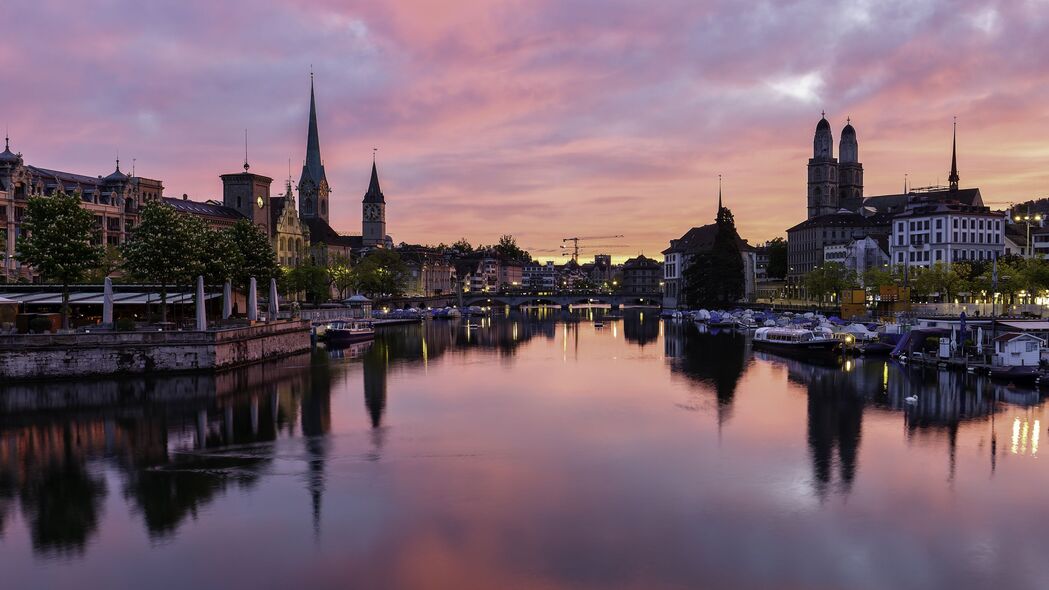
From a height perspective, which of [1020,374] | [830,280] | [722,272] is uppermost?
[722,272]

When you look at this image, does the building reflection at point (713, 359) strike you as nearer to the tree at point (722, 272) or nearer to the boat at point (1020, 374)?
the boat at point (1020, 374)

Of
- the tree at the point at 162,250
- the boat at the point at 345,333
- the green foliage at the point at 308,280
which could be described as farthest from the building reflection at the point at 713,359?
the green foliage at the point at 308,280

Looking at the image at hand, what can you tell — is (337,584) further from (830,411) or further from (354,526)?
(830,411)

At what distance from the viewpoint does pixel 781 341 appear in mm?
88125

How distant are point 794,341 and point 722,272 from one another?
8544 cm

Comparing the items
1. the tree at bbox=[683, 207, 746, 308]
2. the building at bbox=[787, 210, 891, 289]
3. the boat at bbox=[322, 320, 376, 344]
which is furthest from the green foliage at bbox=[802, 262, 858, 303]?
the boat at bbox=[322, 320, 376, 344]

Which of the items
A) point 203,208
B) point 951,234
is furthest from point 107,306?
point 951,234

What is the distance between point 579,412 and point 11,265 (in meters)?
77.0

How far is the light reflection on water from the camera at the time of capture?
2347 centimetres

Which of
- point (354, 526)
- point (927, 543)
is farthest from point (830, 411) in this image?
point (354, 526)

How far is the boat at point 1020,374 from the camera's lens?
55.8 meters

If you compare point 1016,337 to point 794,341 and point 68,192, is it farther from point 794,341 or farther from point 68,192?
point 68,192

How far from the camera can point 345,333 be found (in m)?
98.1

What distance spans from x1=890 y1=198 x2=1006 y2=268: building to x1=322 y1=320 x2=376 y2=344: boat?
86048 mm
